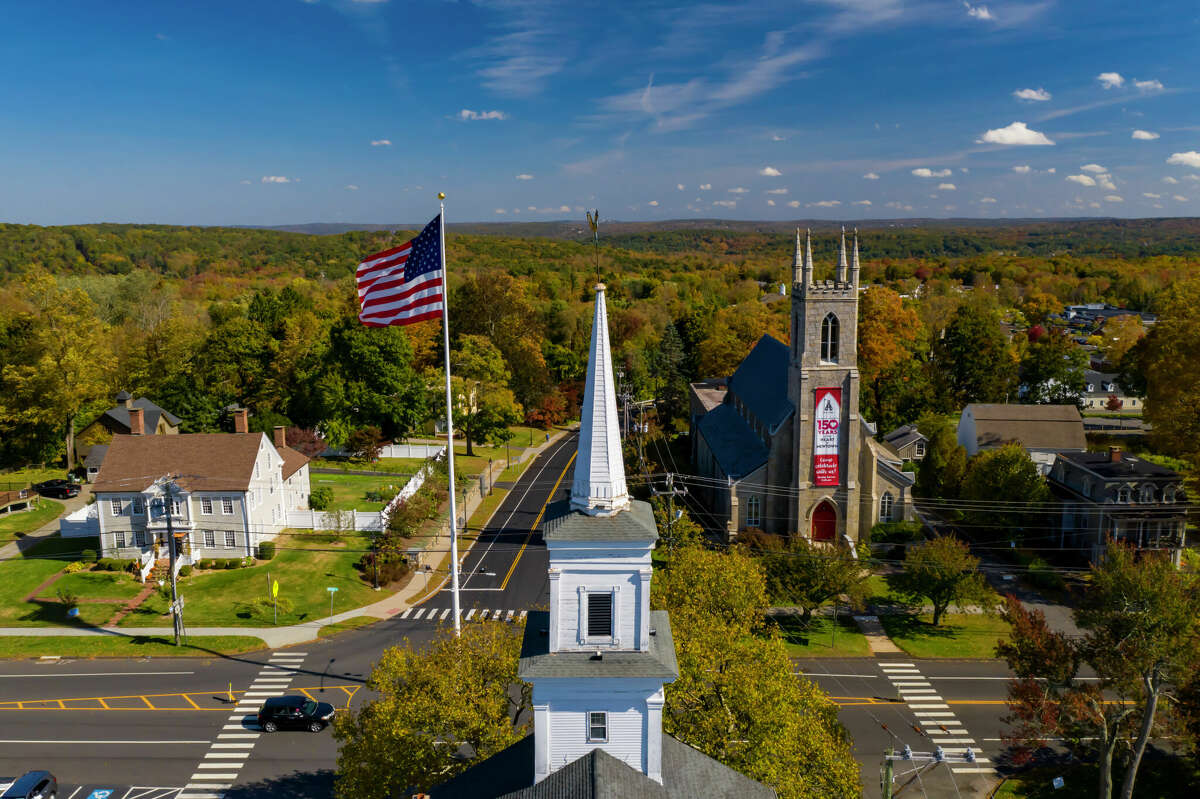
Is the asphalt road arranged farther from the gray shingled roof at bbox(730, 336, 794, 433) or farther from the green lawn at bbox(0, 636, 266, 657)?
the gray shingled roof at bbox(730, 336, 794, 433)

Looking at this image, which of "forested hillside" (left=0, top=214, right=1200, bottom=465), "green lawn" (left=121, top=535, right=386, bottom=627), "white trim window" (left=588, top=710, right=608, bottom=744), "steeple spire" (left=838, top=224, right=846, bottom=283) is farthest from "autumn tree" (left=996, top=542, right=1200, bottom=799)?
"forested hillside" (left=0, top=214, right=1200, bottom=465)

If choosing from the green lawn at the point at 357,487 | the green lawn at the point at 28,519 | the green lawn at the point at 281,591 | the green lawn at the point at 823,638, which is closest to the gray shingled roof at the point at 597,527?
the green lawn at the point at 823,638

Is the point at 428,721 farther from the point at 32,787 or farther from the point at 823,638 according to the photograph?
the point at 823,638

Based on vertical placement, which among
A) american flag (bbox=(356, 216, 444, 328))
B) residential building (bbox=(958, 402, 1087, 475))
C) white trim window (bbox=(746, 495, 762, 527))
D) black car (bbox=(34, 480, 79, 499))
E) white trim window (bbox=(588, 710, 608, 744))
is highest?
american flag (bbox=(356, 216, 444, 328))

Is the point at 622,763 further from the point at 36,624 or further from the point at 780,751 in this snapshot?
the point at 36,624

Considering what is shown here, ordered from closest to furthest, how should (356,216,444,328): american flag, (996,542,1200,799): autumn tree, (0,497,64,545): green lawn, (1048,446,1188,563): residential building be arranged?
(996,542,1200,799): autumn tree → (356,216,444,328): american flag → (1048,446,1188,563): residential building → (0,497,64,545): green lawn

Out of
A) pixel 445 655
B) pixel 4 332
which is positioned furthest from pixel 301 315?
pixel 445 655
